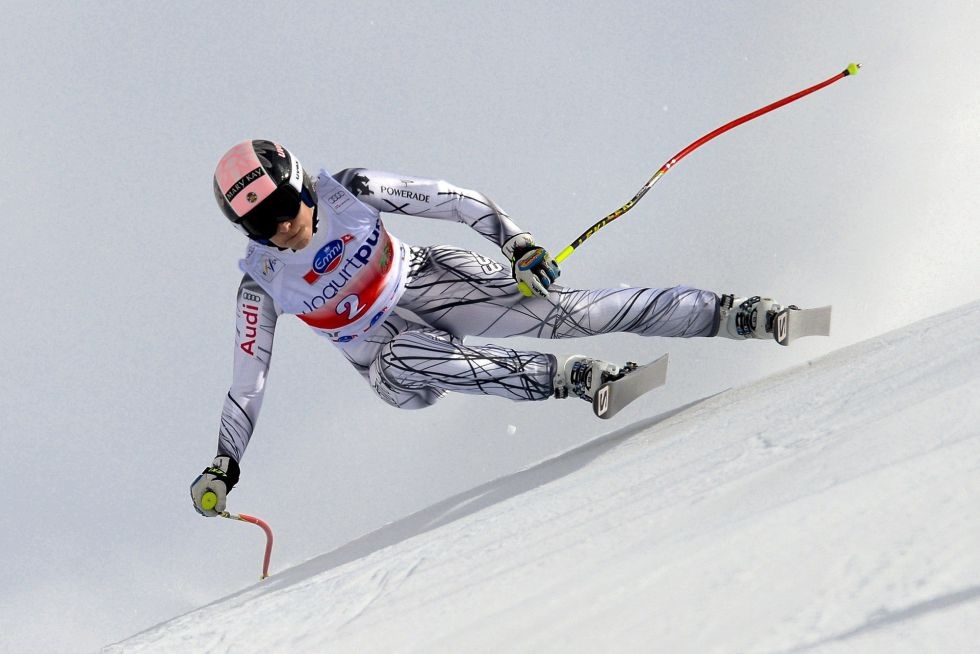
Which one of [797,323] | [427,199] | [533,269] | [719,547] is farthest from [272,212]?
[719,547]

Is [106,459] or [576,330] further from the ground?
[576,330]

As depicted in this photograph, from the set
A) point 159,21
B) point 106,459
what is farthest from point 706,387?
point 159,21

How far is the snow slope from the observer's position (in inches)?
57.9

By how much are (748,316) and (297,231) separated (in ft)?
4.98

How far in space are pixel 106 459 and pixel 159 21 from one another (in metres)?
4.56

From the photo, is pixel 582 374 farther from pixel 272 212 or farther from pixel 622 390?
pixel 272 212

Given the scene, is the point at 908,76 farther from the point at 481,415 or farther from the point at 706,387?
the point at 481,415

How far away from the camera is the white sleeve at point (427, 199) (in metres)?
4.07

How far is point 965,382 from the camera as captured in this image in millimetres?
2254

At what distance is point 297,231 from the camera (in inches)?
152

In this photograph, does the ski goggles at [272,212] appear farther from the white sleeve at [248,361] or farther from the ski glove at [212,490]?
the ski glove at [212,490]

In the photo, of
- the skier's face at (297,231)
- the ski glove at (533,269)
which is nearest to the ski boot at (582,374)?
the ski glove at (533,269)

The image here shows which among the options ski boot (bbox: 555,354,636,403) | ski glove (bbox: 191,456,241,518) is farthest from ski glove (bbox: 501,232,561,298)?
ski glove (bbox: 191,456,241,518)

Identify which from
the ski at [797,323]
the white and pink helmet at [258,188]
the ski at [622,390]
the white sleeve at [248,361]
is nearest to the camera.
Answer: the ski at [622,390]
